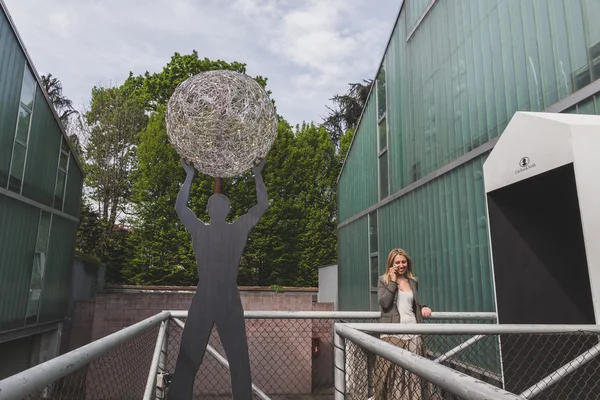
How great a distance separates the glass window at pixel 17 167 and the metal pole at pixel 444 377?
8911 mm

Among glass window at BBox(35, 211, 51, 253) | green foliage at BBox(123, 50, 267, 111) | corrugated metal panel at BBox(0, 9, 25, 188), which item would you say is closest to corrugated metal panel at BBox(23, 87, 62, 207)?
glass window at BBox(35, 211, 51, 253)

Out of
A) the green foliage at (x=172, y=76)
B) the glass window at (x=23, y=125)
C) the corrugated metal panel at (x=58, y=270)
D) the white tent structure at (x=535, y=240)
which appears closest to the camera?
the white tent structure at (x=535, y=240)

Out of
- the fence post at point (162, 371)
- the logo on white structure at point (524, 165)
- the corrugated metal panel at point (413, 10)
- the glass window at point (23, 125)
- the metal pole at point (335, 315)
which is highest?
the corrugated metal panel at point (413, 10)

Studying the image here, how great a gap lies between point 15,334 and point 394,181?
27.7 feet

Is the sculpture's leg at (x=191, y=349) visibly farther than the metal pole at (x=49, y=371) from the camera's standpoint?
Yes

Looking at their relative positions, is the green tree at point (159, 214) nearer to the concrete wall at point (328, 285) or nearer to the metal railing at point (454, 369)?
the concrete wall at point (328, 285)

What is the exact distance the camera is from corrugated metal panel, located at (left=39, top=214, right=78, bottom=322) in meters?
10.2

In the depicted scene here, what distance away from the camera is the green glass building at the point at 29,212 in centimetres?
797

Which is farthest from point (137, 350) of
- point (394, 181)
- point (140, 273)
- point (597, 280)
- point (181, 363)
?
point (140, 273)

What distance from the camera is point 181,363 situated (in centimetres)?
338

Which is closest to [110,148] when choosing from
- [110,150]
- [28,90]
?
[110,150]

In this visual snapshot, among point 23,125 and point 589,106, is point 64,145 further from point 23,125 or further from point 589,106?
point 589,106

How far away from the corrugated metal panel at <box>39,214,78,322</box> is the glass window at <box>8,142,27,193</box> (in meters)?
2.18

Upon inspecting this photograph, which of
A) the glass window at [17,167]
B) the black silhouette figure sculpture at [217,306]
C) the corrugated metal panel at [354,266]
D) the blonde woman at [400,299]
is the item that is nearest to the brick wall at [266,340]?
the corrugated metal panel at [354,266]
